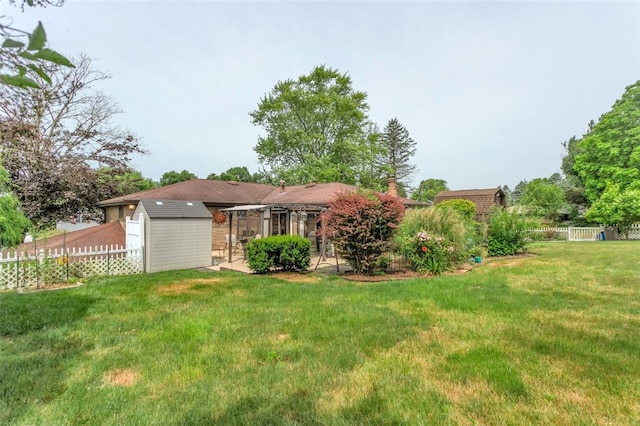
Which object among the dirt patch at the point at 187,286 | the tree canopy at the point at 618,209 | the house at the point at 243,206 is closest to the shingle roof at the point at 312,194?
the house at the point at 243,206

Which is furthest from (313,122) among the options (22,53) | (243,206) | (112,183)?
(22,53)

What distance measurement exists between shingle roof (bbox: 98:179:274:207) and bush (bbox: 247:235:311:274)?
27.2 feet

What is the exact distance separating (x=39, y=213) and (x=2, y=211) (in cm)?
838

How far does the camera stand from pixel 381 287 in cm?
764

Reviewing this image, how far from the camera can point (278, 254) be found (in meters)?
9.91

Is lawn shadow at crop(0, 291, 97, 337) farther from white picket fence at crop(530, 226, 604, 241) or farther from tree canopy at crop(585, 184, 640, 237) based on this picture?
tree canopy at crop(585, 184, 640, 237)

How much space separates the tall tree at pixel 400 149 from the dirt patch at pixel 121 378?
46240 millimetres

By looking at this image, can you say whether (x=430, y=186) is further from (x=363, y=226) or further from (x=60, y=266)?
(x=60, y=266)

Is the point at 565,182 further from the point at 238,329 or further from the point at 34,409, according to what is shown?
the point at 34,409

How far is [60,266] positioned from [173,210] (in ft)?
11.2

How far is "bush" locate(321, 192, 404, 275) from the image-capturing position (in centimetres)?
895

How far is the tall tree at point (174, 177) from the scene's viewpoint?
3834cm

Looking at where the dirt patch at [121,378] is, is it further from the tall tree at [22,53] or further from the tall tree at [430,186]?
the tall tree at [430,186]

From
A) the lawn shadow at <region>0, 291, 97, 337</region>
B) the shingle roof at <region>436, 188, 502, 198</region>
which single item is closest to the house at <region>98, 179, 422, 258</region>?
the lawn shadow at <region>0, 291, 97, 337</region>
